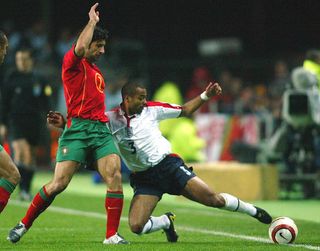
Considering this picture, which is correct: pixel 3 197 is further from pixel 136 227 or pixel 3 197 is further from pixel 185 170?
pixel 185 170

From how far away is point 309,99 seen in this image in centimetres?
1677

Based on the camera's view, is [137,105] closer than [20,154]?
Yes

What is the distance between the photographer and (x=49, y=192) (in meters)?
10.6

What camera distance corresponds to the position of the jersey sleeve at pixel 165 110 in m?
11.0

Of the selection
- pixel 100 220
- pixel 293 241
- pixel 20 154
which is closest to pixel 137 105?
pixel 293 241

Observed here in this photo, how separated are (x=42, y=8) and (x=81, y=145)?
1980 cm

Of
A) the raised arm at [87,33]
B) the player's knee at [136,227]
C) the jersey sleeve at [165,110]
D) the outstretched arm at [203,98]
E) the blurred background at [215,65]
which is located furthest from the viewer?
the blurred background at [215,65]

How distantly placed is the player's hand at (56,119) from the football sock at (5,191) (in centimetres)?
76

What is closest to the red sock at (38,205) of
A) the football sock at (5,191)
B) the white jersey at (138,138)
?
the football sock at (5,191)

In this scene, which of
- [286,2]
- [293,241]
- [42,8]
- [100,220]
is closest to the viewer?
[293,241]

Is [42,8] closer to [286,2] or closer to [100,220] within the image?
[286,2]

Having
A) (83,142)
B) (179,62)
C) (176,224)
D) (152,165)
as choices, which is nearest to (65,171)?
(83,142)

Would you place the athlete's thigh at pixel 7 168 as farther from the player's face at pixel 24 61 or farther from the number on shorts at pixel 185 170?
the player's face at pixel 24 61

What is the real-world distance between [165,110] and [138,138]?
409mm
